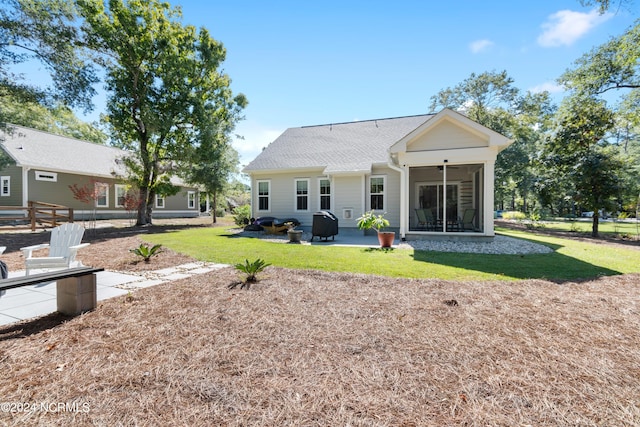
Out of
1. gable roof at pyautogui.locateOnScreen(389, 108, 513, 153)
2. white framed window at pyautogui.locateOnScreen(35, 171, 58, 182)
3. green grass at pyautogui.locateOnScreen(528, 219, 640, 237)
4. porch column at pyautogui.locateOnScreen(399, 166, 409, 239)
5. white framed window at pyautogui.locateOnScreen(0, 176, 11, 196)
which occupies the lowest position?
green grass at pyautogui.locateOnScreen(528, 219, 640, 237)

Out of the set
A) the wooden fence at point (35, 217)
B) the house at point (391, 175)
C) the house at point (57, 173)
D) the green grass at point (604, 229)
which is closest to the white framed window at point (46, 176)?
the house at point (57, 173)

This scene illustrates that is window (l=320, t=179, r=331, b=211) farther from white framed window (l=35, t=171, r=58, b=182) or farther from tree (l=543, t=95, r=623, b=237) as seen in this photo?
white framed window (l=35, t=171, r=58, b=182)

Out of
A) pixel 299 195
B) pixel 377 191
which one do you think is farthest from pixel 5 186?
pixel 377 191

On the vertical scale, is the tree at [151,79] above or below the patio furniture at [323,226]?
above

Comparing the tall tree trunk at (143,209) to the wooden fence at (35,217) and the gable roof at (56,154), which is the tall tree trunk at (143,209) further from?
the wooden fence at (35,217)

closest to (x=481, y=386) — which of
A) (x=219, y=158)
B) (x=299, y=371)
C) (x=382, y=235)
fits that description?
(x=299, y=371)

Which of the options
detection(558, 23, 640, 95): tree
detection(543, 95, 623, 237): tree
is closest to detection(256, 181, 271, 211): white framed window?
detection(543, 95, 623, 237): tree

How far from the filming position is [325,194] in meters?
15.0

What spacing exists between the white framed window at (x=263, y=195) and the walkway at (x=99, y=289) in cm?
971

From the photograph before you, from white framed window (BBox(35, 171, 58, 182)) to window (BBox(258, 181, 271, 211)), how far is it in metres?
14.6

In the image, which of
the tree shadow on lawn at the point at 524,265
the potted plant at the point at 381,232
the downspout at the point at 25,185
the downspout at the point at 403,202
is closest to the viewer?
the tree shadow on lawn at the point at 524,265

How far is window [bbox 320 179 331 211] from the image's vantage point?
586 inches

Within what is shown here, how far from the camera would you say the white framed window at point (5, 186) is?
1809cm

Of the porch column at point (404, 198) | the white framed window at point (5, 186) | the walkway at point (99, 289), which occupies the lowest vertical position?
the walkway at point (99, 289)
